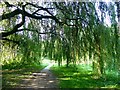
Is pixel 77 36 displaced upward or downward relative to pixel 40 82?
upward

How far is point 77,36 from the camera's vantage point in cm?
473

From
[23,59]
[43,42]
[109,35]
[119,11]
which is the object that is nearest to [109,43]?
[109,35]

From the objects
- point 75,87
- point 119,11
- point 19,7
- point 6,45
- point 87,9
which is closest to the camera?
point 119,11

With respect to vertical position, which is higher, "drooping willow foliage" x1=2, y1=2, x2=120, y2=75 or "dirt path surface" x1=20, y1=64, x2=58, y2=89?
"drooping willow foliage" x1=2, y1=2, x2=120, y2=75

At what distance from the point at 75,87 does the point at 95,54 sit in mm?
1746

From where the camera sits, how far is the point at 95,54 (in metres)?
4.61

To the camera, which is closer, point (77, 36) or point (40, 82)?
point (77, 36)

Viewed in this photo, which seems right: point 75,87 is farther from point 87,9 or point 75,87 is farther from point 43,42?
point 87,9

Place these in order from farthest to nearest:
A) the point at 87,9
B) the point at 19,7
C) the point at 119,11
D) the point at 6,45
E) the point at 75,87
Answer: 1. the point at 6,45
2. the point at 75,87
3. the point at 19,7
4. the point at 87,9
5. the point at 119,11

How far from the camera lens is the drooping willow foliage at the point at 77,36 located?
14.2ft

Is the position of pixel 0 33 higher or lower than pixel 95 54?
higher

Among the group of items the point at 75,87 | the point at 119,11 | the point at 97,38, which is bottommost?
the point at 75,87

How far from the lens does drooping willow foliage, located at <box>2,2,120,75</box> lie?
170 inches

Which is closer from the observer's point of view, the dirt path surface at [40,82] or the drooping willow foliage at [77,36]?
the drooping willow foliage at [77,36]
